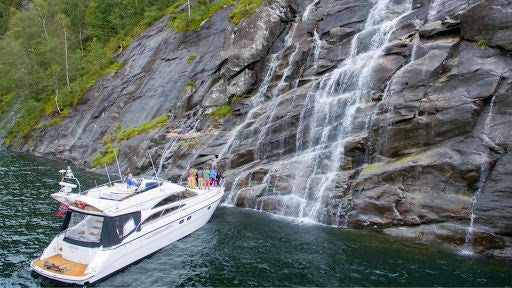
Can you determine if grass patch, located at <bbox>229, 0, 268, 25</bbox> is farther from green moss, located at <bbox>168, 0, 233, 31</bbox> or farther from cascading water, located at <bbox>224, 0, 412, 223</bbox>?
cascading water, located at <bbox>224, 0, 412, 223</bbox>

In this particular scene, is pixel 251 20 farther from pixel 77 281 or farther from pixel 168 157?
pixel 77 281

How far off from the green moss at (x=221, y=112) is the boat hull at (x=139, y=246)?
15.1 meters

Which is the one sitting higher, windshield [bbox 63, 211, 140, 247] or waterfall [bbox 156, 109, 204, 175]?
waterfall [bbox 156, 109, 204, 175]

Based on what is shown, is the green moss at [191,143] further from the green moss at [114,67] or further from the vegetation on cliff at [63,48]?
the green moss at [114,67]

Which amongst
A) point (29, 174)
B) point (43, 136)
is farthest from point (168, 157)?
point (43, 136)

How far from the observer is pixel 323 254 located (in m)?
22.2

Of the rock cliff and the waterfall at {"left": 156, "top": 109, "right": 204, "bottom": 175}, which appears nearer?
the rock cliff

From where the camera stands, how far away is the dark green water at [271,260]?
1953 centimetres

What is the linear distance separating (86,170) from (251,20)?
24.6 metres

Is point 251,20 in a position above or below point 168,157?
above

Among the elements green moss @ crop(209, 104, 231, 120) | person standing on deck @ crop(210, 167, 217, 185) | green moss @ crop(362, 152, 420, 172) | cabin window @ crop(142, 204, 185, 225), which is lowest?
cabin window @ crop(142, 204, 185, 225)

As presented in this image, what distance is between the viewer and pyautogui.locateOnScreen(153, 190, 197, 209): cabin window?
25125 mm

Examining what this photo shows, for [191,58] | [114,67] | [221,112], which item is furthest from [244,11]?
[114,67]

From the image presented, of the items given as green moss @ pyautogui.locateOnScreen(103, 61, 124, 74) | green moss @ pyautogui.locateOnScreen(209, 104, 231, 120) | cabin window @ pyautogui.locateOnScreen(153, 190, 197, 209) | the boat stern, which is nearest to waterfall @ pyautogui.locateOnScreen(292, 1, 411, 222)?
cabin window @ pyautogui.locateOnScreen(153, 190, 197, 209)
